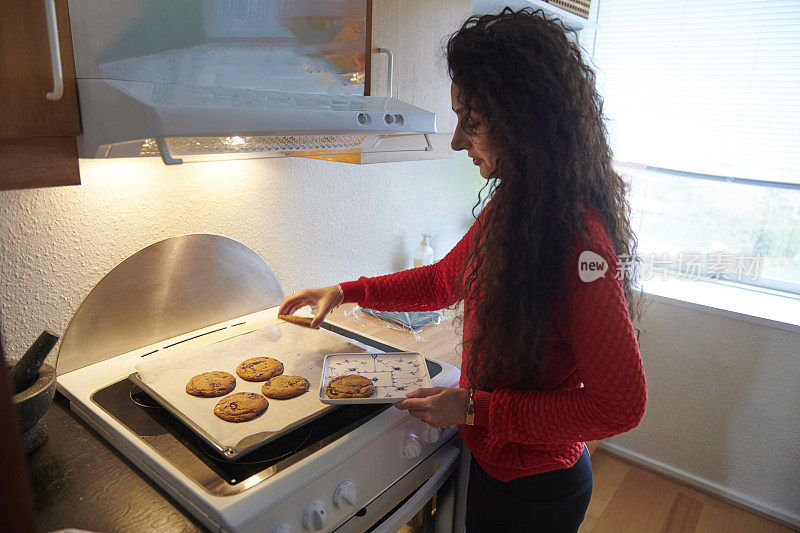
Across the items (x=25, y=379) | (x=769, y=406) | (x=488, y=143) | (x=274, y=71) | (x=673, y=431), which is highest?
(x=274, y=71)

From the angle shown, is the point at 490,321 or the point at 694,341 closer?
the point at 490,321

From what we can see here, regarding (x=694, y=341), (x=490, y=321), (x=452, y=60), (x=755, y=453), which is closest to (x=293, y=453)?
(x=490, y=321)

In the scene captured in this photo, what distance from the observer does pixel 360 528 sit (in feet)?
2.93

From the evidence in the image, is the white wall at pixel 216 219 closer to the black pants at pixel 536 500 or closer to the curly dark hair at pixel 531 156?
the curly dark hair at pixel 531 156

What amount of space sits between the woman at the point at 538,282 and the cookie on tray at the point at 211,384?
0.36 metres

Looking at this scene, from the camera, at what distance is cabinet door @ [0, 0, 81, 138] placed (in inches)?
24.4

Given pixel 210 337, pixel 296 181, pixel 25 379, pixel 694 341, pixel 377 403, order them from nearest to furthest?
pixel 25 379 → pixel 377 403 → pixel 210 337 → pixel 296 181 → pixel 694 341

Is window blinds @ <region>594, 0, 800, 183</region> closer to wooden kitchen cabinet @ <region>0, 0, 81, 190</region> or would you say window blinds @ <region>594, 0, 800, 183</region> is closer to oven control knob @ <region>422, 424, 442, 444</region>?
oven control knob @ <region>422, 424, 442, 444</region>

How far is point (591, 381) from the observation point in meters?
0.78

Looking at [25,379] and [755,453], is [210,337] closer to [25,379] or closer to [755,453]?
[25,379]

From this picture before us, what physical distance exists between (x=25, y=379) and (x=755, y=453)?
7.66ft

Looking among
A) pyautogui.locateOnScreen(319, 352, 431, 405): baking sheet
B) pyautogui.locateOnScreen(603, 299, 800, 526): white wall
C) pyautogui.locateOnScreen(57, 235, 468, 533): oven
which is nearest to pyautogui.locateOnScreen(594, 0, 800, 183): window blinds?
pyautogui.locateOnScreen(603, 299, 800, 526): white wall

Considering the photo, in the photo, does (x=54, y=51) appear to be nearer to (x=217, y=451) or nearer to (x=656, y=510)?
(x=217, y=451)

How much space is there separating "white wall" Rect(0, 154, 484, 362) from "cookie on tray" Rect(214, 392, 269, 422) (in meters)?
0.42
